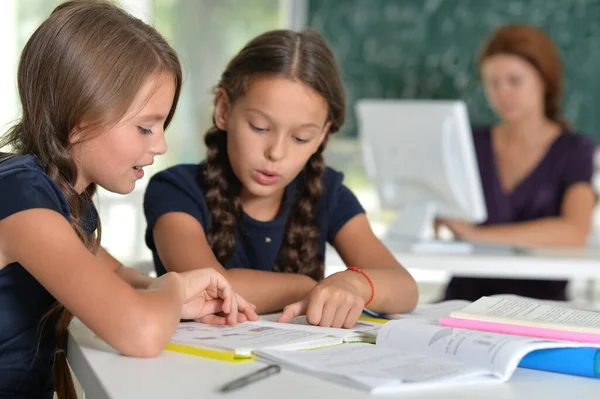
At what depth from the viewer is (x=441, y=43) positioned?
4375 mm

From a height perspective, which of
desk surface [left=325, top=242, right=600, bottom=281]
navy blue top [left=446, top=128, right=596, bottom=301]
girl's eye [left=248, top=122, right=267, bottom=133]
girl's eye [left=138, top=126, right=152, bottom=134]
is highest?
girl's eye [left=138, top=126, right=152, bottom=134]

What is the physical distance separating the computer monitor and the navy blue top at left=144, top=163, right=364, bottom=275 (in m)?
0.95

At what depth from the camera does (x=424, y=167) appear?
2910 millimetres

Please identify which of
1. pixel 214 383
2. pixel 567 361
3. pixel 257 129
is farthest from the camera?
pixel 257 129

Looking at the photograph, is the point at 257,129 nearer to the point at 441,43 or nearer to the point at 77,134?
the point at 77,134

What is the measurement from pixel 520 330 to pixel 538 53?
7.63ft

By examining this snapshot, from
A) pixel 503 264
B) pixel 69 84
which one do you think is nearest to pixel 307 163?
pixel 69 84

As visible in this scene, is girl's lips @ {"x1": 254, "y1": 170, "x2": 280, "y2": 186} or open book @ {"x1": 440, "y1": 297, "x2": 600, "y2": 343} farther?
girl's lips @ {"x1": 254, "y1": 170, "x2": 280, "y2": 186}

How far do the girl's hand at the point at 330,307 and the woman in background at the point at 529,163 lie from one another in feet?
5.47

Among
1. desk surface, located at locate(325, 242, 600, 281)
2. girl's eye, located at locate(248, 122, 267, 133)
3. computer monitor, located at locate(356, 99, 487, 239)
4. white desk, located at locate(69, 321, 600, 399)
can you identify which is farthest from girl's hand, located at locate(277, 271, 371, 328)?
computer monitor, located at locate(356, 99, 487, 239)

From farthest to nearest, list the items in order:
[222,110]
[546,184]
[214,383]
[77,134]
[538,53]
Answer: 1. [538,53]
2. [546,184]
3. [222,110]
4. [77,134]
5. [214,383]

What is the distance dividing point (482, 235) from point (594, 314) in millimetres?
1616

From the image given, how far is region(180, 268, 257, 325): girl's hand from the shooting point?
4.25 feet

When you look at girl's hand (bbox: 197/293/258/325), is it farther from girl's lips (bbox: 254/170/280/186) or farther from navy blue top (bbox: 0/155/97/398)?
girl's lips (bbox: 254/170/280/186)
